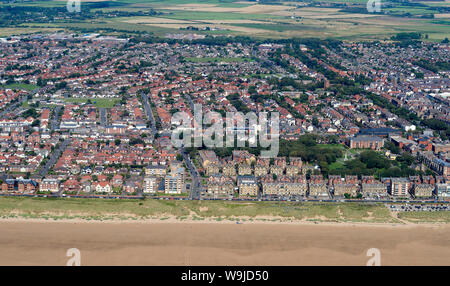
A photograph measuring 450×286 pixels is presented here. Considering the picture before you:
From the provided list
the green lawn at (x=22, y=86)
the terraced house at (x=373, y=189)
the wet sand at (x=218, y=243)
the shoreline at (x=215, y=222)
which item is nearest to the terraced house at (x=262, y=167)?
the terraced house at (x=373, y=189)

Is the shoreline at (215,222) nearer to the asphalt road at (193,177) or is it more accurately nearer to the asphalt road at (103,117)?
the asphalt road at (193,177)

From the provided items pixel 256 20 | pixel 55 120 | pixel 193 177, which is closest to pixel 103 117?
pixel 55 120

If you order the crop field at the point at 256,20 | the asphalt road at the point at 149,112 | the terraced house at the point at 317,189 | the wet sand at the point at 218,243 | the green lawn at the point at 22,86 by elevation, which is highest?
the crop field at the point at 256,20

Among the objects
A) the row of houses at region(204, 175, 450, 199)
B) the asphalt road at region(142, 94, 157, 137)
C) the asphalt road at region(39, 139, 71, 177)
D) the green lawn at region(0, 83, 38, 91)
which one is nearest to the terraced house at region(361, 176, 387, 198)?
the row of houses at region(204, 175, 450, 199)

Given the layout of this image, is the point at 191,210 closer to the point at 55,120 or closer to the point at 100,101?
the point at 55,120

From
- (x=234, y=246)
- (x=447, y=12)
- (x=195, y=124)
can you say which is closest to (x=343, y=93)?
(x=195, y=124)

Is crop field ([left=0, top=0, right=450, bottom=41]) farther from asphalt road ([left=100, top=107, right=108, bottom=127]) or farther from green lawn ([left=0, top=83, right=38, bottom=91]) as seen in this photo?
asphalt road ([left=100, top=107, right=108, bottom=127])
